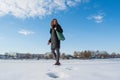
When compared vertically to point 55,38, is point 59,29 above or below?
above

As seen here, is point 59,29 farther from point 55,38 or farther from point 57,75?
point 57,75

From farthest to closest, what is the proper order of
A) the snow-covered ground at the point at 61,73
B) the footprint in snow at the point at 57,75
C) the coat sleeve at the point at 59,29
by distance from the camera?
the coat sleeve at the point at 59,29, the footprint in snow at the point at 57,75, the snow-covered ground at the point at 61,73

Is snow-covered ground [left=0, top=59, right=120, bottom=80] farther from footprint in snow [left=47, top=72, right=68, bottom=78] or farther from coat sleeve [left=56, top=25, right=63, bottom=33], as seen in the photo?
coat sleeve [left=56, top=25, right=63, bottom=33]

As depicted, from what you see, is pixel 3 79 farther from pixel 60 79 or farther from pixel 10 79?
pixel 60 79

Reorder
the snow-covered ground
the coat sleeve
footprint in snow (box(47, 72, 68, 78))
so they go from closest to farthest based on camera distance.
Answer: the snow-covered ground < footprint in snow (box(47, 72, 68, 78)) < the coat sleeve

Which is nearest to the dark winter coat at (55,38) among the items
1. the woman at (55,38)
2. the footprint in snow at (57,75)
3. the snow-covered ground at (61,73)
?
the woman at (55,38)

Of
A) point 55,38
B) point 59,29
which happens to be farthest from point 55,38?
point 59,29

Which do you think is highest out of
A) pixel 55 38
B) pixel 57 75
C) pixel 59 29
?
pixel 59 29

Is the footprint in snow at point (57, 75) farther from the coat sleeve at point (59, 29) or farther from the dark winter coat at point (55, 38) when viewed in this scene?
the coat sleeve at point (59, 29)

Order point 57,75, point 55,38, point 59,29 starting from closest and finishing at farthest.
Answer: point 57,75
point 59,29
point 55,38

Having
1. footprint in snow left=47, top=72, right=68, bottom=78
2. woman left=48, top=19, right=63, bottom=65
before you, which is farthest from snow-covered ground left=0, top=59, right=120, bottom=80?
woman left=48, top=19, right=63, bottom=65

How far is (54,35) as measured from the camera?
24.8 feet

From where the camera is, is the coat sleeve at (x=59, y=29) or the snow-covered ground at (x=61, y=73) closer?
the snow-covered ground at (x=61, y=73)

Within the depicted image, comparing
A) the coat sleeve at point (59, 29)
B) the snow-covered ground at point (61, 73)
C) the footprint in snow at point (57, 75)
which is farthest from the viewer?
the coat sleeve at point (59, 29)
